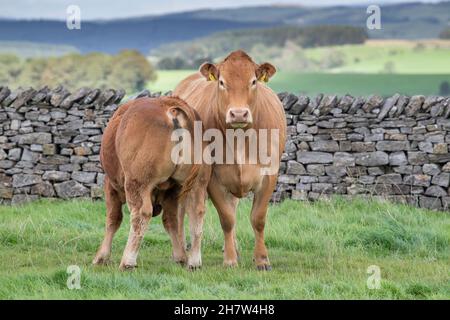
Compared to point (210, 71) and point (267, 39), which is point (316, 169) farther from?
point (267, 39)

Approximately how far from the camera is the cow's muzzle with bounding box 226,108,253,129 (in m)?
8.27

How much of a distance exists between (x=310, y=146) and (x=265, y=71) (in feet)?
19.1

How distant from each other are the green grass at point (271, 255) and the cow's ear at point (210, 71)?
6.31 ft

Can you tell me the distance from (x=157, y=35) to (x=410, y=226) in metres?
80.3

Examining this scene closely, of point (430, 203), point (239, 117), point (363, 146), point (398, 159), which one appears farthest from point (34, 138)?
point (239, 117)

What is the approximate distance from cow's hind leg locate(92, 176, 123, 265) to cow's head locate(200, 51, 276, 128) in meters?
1.34

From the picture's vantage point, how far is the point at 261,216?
9227 millimetres

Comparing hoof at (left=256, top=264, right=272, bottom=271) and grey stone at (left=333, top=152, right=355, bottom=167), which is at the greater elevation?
grey stone at (left=333, top=152, right=355, bottom=167)

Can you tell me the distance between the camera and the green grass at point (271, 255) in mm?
7734

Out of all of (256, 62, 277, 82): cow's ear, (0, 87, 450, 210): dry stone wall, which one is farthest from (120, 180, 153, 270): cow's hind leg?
(0, 87, 450, 210): dry stone wall

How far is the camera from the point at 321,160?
Answer: 14516 mm

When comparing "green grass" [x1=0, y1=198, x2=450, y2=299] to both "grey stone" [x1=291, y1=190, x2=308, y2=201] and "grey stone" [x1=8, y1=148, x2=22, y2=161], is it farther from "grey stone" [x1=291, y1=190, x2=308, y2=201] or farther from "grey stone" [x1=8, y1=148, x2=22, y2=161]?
"grey stone" [x1=8, y1=148, x2=22, y2=161]

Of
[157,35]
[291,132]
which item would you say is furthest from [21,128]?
[157,35]

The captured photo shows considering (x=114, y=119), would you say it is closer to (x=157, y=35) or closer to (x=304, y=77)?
(x=304, y=77)
